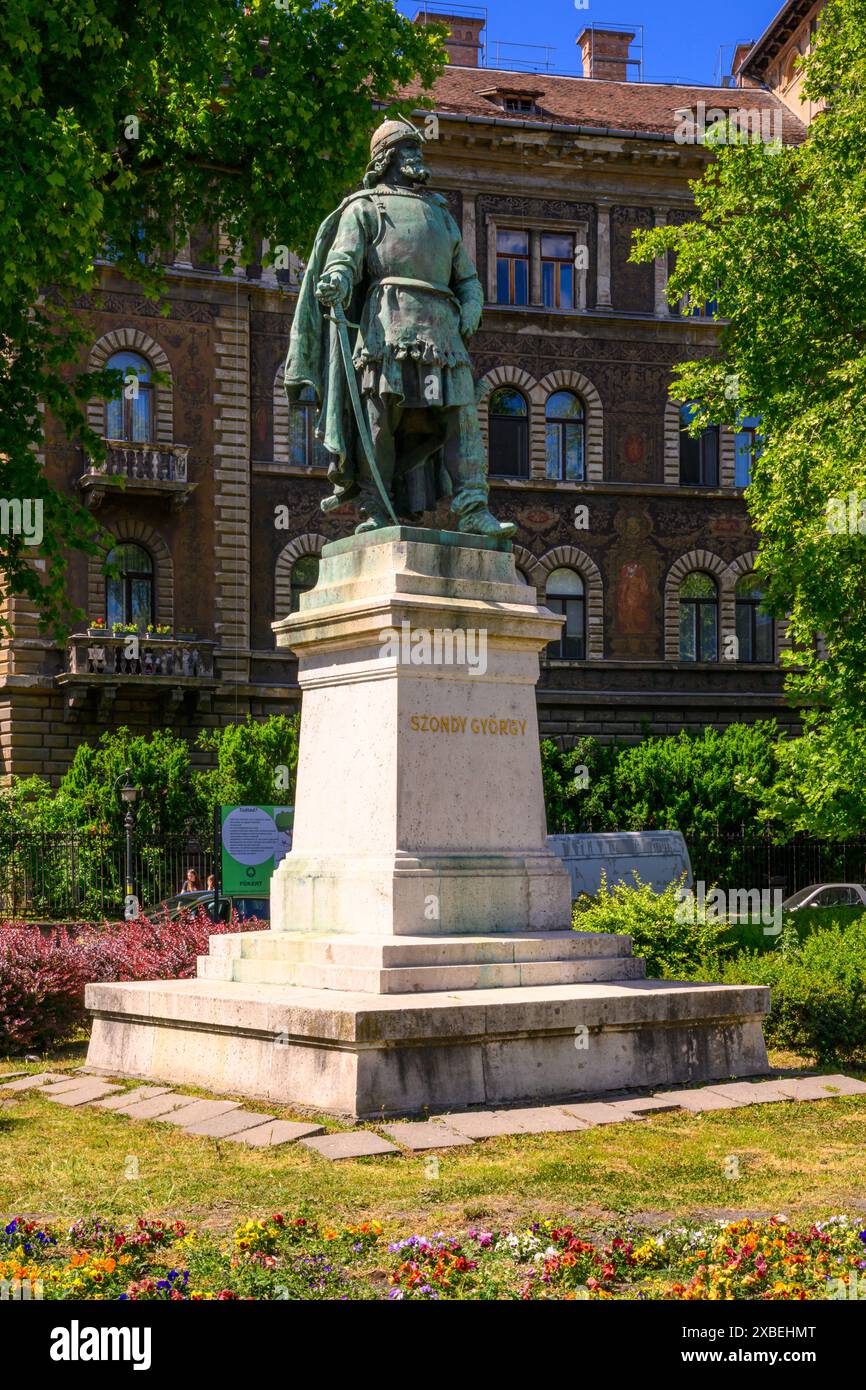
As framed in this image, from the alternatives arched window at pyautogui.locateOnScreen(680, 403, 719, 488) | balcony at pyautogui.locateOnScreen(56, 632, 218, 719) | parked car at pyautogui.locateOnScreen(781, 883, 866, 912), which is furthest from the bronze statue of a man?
arched window at pyautogui.locateOnScreen(680, 403, 719, 488)

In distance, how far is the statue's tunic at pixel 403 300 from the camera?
1071 centimetres

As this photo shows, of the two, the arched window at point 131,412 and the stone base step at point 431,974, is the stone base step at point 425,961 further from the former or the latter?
the arched window at point 131,412

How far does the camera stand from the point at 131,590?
126ft

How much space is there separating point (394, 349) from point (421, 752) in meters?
2.70

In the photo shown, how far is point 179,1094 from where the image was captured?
30.5 feet

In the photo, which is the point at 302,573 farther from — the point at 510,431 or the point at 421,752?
the point at 421,752

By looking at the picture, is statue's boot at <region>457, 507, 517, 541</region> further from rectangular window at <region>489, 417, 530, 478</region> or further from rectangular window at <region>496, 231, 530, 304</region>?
rectangular window at <region>496, 231, 530, 304</region>

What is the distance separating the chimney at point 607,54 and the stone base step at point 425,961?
42.4m

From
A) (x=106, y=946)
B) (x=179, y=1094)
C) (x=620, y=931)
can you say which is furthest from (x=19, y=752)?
(x=179, y=1094)

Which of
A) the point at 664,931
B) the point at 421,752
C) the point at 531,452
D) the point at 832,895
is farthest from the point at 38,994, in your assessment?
the point at 531,452

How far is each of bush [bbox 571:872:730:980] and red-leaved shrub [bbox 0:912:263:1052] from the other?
10.6 feet

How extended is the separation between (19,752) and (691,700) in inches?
661

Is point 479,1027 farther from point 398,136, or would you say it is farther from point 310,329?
point 398,136

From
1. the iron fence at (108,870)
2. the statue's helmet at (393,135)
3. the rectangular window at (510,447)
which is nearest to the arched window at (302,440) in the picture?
the rectangular window at (510,447)
